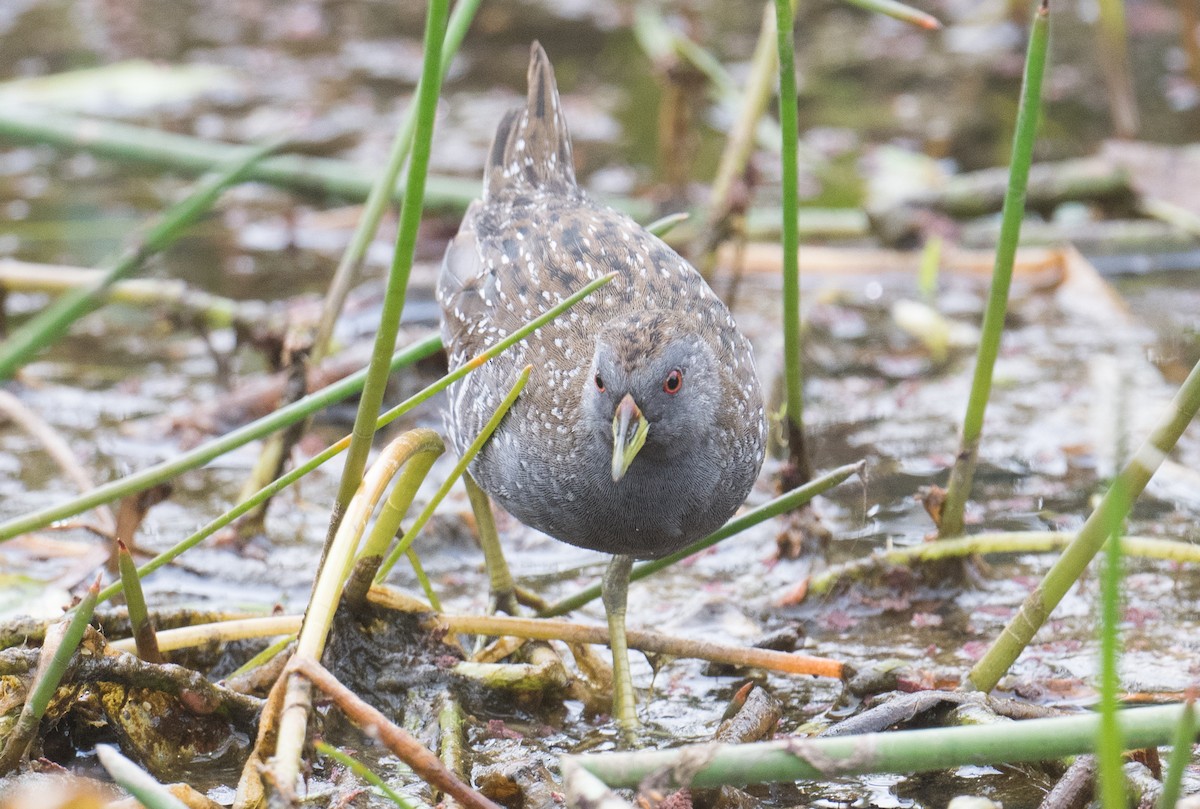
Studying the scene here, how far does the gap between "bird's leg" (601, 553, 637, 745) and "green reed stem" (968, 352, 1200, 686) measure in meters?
0.75

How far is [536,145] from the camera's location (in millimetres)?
4086

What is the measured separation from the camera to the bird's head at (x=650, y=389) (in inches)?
117

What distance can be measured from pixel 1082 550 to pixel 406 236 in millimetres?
1330

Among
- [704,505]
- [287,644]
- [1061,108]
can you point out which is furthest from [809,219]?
[287,644]

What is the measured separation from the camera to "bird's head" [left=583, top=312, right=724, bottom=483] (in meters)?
2.97

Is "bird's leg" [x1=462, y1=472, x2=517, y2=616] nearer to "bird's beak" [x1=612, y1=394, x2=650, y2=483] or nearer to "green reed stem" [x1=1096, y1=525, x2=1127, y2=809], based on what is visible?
"bird's beak" [x1=612, y1=394, x2=650, y2=483]

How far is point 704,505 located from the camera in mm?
3074

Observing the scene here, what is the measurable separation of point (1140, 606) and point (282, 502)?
255 cm

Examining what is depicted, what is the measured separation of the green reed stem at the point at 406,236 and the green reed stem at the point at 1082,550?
112 centimetres

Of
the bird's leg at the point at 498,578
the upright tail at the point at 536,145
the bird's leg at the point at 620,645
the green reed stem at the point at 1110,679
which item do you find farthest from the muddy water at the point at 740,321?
the green reed stem at the point at 1110,679

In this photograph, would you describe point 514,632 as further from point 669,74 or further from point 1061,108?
point 1061,108

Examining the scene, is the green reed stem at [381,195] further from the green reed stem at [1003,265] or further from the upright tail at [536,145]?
the green reed stem at [1003,265]

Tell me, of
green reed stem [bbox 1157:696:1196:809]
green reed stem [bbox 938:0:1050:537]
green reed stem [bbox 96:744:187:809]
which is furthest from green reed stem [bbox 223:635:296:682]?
green reed stem [bbox 1157:696:1196:809]

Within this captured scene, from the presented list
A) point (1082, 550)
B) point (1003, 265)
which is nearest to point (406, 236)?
point (1082, 550)
